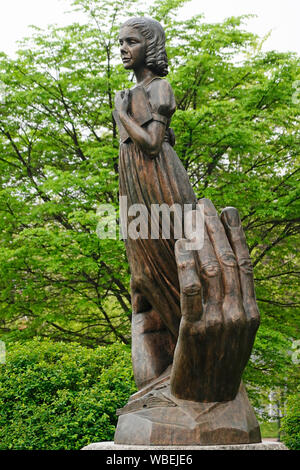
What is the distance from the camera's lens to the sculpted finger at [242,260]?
4.39m

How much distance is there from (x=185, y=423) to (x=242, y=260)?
129 centimetres

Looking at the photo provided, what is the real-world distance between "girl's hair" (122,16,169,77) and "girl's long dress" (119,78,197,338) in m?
0.19

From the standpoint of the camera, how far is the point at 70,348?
10109 mm

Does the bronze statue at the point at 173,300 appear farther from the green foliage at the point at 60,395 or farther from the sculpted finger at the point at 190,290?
the green foliage at the point at 60,395

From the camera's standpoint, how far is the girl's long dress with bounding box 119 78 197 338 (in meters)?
4.86

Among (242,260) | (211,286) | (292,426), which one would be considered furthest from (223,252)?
(292,426)

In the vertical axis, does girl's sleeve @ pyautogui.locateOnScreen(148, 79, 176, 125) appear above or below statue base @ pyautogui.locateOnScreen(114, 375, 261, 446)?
above

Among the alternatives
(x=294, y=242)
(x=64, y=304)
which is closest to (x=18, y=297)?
(x=64, y=304)

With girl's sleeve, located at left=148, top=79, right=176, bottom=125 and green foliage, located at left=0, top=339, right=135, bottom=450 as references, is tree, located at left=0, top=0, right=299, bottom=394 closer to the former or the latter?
green foliage, located at left=0, top=339, right=135, bottom=450

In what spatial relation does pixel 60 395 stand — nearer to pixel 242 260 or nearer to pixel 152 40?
pixel 242 260

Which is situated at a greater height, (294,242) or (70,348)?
(294,242)

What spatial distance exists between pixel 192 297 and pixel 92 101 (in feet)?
32.9

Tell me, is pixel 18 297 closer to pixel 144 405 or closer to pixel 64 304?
pixel 64 304

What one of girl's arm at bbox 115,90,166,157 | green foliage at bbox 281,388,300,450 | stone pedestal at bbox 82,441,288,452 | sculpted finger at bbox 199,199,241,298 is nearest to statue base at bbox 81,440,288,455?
stone pedestal at bbox 82,441,288,452
